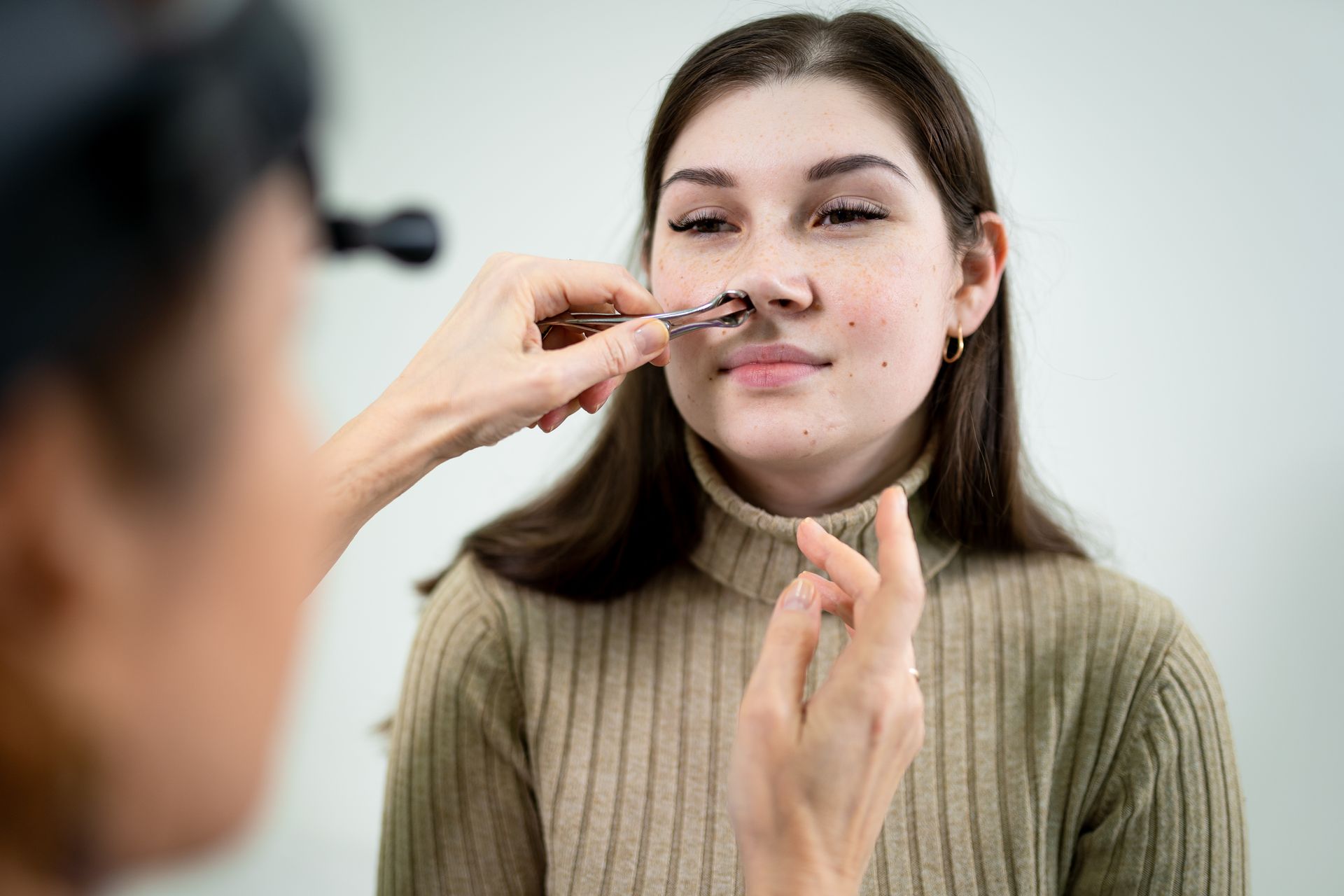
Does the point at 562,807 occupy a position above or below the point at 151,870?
below

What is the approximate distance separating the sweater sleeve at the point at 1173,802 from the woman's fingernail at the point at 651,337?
78 cm

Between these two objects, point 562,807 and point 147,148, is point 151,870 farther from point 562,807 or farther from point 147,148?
point 562,807

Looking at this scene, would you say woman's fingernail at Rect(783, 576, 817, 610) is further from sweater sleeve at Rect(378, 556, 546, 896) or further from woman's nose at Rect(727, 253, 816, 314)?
sweater sleeve at Rect(378, 556, 546, 896)

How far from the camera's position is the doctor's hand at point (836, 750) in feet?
2.78

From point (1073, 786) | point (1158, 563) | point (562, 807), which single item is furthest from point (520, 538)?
point (1158, 563)

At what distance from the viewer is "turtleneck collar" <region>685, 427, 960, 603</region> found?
1.33 metres

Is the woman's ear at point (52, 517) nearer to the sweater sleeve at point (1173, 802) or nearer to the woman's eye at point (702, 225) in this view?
the woman's eye at point (702, 225)

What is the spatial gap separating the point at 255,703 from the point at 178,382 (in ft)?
0.58

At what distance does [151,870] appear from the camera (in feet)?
1.64

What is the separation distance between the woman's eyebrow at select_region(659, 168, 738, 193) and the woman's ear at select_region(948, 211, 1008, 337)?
1.16 feet

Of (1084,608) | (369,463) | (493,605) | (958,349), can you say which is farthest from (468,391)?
(1084,608)

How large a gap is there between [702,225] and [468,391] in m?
0.42

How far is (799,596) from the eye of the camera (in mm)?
Answer: 942

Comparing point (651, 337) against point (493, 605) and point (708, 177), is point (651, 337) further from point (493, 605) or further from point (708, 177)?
point (493, 605)
